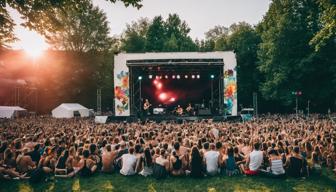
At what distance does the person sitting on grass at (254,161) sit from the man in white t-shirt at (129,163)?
10.4ft

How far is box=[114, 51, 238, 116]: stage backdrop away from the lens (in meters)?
23.2

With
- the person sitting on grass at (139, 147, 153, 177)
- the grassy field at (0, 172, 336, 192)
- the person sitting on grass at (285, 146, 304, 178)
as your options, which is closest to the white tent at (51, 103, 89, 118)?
the grassy field at (0, 172, 336, 192)

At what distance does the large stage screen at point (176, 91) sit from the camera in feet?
95.3

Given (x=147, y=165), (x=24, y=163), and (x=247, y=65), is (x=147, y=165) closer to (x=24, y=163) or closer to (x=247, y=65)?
(x=24, y=163)

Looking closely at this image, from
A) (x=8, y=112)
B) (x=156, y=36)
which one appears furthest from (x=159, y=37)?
(x=8, y=112)

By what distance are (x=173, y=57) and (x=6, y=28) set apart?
13.0m

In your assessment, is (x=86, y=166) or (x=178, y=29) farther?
(x=178, y=29)

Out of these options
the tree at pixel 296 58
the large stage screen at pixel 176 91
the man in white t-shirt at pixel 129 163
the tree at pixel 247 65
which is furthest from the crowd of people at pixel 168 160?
the tree at pixel 247 65

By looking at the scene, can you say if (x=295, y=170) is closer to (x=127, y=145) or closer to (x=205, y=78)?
(x=127, y=145)

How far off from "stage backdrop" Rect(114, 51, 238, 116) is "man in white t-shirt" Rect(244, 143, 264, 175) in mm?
14191

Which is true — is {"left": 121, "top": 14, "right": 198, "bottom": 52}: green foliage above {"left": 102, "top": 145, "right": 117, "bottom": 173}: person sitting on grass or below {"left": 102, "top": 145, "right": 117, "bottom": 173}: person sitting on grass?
above

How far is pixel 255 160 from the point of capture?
30.0 feet

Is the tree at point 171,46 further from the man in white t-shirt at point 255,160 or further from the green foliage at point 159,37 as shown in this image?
the man in white t-shirt at point 255,160

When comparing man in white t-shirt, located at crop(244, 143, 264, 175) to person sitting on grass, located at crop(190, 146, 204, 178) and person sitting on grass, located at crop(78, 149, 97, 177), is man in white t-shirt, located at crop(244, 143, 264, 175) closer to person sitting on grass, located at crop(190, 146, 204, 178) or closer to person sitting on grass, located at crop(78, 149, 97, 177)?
person sitting on grass, located at crop(190, 146, 204, 178)
